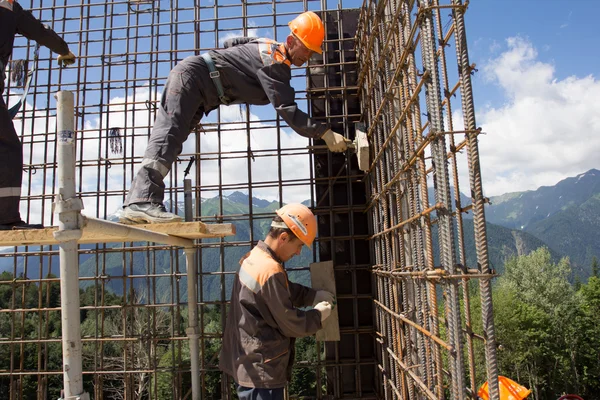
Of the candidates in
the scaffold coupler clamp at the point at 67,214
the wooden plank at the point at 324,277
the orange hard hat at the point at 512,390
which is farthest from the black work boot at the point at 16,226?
the orange hard hat at the point at 512,390

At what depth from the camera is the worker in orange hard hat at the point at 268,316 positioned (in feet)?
10.2

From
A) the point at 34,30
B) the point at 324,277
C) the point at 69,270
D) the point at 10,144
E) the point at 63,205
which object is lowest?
the point at 324,277

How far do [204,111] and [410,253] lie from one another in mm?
2665

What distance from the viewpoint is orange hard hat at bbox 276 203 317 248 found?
3.36m

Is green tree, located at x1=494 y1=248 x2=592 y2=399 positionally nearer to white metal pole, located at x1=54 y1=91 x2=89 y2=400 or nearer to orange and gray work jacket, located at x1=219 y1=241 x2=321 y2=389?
orange and gray work jacket, located at x1=219 y1=241 x2=321 y2=389

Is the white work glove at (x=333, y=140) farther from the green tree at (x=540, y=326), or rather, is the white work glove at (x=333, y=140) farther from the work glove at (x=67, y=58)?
the green tree at (x=540, y=326)

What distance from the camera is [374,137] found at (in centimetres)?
A: 466

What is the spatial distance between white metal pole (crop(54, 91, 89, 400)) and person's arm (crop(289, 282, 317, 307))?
172cm

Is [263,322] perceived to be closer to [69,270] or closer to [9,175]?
[69,270]

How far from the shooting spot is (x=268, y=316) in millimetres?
3186

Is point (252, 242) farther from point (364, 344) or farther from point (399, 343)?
point (399, 343)

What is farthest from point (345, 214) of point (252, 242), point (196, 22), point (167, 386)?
point (167, 386)

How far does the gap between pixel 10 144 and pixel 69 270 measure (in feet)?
6.22

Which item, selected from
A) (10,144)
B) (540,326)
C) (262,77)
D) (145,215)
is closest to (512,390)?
(262,77)
